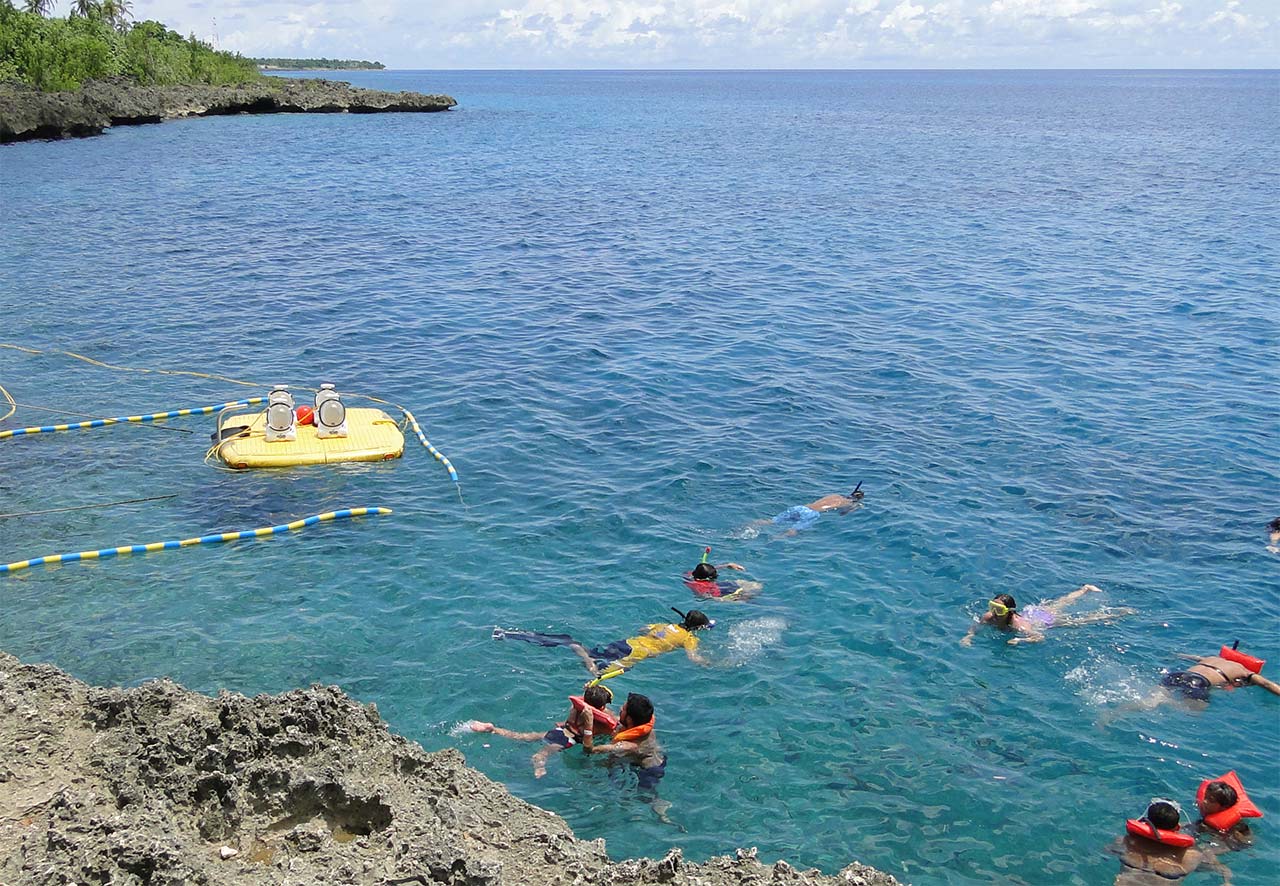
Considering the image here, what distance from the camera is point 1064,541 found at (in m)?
18.6

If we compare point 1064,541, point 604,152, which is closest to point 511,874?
point 1064,541

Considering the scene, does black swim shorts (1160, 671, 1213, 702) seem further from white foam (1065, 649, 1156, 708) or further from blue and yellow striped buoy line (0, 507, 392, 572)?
blue and yellow striped buoy line (0, 507, 392, 572)

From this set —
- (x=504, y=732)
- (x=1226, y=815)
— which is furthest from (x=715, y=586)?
(x=1226, y=815)

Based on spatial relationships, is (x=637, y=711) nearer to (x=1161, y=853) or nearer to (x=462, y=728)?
(x=462, y=728)

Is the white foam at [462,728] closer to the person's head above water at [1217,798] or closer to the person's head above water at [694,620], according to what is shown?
the person's head above water at [694,620]

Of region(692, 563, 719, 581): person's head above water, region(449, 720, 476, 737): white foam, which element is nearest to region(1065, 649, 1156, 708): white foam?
region(692, 563, 719, 581): person's head above water

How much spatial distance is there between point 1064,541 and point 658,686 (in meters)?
8.55

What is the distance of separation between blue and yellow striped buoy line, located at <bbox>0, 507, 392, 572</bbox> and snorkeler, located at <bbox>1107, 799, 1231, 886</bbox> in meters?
13.2

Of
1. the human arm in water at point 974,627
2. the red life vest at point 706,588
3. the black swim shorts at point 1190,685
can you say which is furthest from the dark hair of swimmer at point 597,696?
the black swim shorts at point 1190,685

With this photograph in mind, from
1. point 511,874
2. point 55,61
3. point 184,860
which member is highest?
point 55,61

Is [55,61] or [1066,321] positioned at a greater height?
[55,61]

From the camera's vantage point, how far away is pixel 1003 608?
15523mm

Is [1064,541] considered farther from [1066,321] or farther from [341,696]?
[1066,321]

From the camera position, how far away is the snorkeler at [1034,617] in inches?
616
